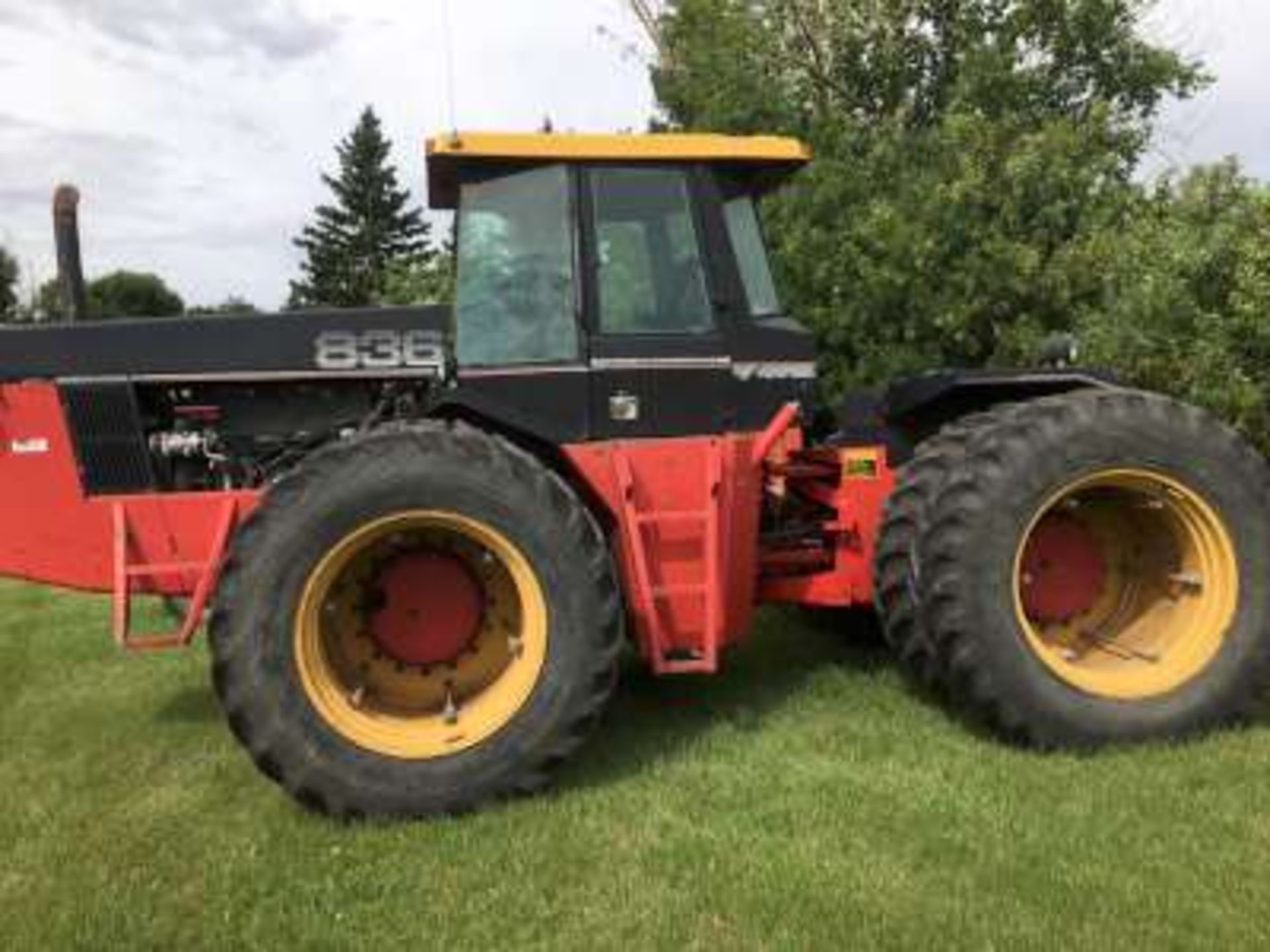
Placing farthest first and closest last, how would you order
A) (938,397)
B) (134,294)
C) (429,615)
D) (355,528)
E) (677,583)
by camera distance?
(134,294) → (938,397) → (677,583) → (429,615) → (355,528)

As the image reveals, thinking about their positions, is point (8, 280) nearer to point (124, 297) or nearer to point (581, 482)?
point (124, 297)

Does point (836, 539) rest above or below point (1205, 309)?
below

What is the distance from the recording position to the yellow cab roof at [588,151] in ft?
18.9

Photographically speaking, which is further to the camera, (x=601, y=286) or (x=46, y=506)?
(x=601, y=286)

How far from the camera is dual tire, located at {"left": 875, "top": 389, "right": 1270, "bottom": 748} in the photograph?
5.55m

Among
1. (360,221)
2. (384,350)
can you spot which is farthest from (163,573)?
(360,221)

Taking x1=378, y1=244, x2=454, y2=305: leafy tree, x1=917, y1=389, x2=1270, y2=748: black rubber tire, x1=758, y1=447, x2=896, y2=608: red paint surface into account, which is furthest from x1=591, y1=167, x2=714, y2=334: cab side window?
x1=378, y1=244, x2=454, y2=305: leafy tree

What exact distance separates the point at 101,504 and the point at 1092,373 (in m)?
4.27

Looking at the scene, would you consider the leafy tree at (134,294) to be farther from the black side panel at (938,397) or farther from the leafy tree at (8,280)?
the black side panel at (938,397)

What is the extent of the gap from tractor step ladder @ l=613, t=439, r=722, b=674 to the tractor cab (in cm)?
26

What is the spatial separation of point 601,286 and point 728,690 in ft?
6.70

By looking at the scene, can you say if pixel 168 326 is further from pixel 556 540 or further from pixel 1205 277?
pixel 1205 277

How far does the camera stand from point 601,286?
5789 mm

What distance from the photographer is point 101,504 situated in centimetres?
562
